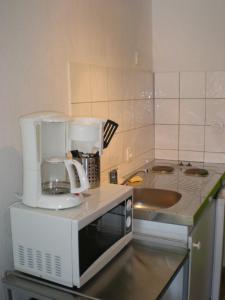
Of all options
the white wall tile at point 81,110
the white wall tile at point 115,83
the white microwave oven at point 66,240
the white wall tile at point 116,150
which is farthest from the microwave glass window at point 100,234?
the white wall tile at point 115,83

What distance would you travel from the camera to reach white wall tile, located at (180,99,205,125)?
103 inches

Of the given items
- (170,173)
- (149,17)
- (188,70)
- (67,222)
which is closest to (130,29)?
(149,17)

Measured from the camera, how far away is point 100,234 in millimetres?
1269

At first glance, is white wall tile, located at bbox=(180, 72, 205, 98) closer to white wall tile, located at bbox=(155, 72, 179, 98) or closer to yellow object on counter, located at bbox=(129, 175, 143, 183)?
white wall tile, located at bbox=(155, 72, 179, 98)

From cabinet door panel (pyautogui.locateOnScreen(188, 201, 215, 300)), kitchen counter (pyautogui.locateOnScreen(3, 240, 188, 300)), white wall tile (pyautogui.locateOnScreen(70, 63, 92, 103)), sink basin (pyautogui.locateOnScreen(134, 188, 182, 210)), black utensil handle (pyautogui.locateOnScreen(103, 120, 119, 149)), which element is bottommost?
cabinet door panel (pyautogui.locateOnScreen(188, 201, 215, 300))

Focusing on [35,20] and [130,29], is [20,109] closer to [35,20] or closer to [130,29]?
[35,20]

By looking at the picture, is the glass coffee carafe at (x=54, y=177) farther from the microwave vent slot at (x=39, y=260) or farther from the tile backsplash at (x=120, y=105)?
the tile backsplash at (x=120, y=105)

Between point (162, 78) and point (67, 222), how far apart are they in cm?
183

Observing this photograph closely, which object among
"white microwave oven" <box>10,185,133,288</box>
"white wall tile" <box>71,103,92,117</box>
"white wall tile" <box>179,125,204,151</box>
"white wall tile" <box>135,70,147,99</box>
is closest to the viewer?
"white microwave oven" <box>10,185,133,288</box>

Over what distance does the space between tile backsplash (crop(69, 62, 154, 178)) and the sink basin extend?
9.2 inches

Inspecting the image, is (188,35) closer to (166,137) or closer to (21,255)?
(166,137)

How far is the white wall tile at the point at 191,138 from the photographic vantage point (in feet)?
8.67

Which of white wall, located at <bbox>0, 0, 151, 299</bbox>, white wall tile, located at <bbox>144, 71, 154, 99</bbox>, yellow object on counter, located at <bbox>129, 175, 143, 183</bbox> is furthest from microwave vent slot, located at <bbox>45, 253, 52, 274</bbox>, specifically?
white wall tile, located at <bbox>144, 71, 154, 99</bbox>

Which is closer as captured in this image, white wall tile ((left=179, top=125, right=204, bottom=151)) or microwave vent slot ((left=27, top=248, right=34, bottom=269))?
microwave vent slot ((left=27, top=248, right=34, bottom=269))
